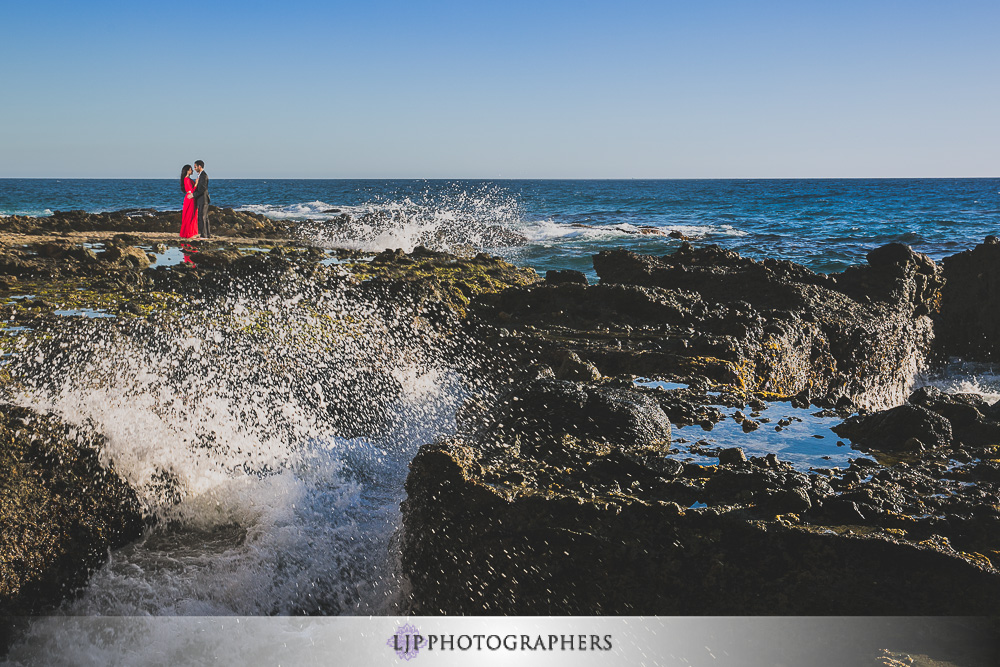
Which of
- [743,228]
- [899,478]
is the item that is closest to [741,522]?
[899,478]

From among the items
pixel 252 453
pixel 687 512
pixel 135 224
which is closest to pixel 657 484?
pixel 687 512

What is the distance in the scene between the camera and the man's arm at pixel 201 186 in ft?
40.8

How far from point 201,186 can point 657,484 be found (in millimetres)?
11759

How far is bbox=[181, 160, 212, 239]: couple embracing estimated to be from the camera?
12.5 m

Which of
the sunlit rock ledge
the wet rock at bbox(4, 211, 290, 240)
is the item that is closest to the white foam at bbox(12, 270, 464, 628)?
the sunlit rock ledge

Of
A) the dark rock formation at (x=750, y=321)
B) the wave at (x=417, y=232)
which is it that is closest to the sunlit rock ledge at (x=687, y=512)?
the dark rock formation at (x=750, y=321)

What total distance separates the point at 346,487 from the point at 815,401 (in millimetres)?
2947

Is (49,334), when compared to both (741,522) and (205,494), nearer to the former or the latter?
(205,494)

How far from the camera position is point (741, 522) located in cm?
267

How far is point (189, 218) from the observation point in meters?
13.7

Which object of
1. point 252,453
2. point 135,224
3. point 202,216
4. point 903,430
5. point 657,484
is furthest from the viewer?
point 135,224

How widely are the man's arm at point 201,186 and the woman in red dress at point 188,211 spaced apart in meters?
0.11

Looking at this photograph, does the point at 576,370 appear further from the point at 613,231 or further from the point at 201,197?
the point at 613,231

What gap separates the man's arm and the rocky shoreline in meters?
6.35
